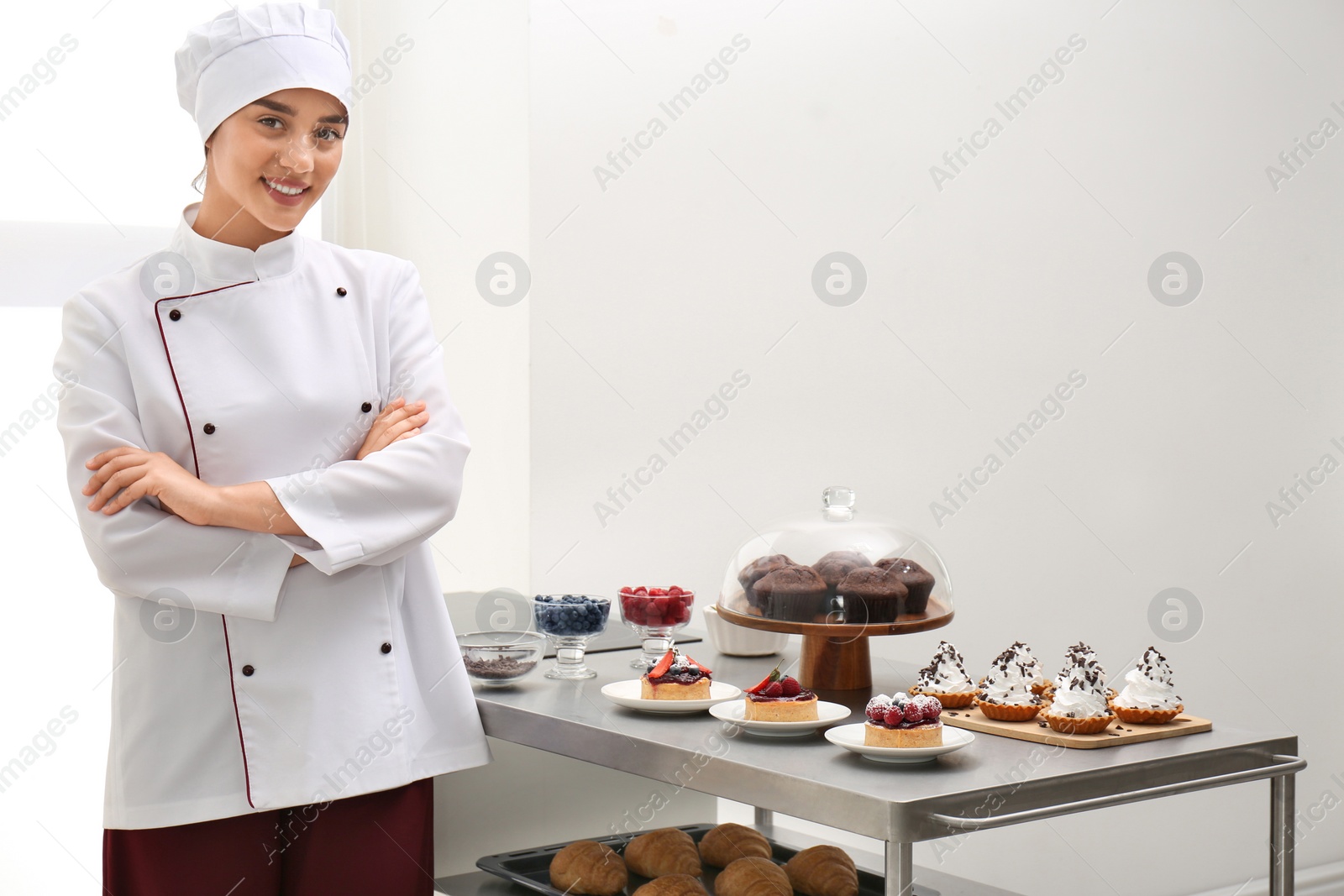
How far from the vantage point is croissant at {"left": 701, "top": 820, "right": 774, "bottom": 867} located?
200 centimetres

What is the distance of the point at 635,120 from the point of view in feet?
9.88

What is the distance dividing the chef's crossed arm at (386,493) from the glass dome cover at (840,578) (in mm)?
457

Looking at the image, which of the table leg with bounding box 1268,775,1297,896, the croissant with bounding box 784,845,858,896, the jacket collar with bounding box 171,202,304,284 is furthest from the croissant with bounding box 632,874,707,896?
the jacket collar with bounding box 171,202,304,284

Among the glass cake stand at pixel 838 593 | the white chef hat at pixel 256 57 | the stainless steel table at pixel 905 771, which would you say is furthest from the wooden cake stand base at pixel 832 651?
the white chef hat at pixel 256 57

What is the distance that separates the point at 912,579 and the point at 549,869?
0.70 m

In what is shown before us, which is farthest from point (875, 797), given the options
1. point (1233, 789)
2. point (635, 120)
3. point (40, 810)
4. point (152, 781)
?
point (1233, 789)

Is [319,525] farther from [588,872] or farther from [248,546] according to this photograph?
[588,872]

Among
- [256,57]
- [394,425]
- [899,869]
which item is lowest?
[899,869]

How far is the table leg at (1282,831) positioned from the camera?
1.57 metres

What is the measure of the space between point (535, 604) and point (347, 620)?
1.30 ft

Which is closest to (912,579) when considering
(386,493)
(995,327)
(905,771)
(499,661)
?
(905,771)

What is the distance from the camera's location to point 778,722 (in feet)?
5.23

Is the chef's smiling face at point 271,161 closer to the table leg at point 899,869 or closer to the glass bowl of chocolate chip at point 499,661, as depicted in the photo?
the glass bowl of chocolate chip at point 499,661

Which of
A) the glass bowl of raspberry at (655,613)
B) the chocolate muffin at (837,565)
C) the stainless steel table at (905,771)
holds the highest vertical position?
the chocolate muffin at (837,565)
